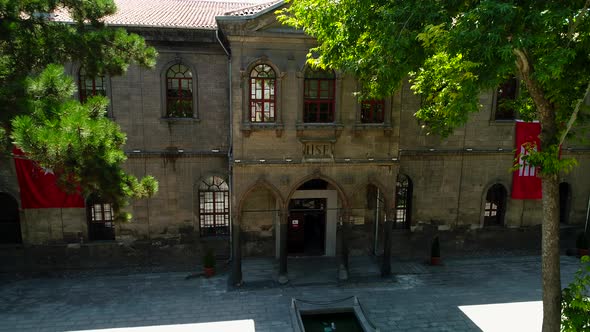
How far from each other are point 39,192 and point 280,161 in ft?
30.2

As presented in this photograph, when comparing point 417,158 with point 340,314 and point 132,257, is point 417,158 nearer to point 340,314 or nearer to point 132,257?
point 340,314

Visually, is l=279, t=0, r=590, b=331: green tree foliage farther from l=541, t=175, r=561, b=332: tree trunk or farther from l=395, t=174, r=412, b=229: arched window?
l=395, t=174, r=412, b=229: arched window

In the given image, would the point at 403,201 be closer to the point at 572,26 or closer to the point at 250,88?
the point at 250,88

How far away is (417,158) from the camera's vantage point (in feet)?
61.4

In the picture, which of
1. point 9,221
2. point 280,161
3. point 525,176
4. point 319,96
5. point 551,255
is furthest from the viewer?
point 525,176

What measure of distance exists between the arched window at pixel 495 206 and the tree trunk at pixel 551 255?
9822 millimetres

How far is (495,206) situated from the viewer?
2011 centimetres

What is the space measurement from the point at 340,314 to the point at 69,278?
10674 mm

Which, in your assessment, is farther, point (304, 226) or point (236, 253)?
point (304, 226)

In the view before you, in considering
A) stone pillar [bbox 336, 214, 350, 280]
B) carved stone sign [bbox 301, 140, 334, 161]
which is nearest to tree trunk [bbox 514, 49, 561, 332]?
carved stone sign [bbox 301, 140, 334, 161]

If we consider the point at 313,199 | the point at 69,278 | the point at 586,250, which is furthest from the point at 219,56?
the point at 586,250

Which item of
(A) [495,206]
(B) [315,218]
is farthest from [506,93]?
(B) [315,218]

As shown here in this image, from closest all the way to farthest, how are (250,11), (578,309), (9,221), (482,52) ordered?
(482,52), (578,309), (250,11), (9,221)

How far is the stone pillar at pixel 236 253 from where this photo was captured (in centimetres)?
1597
